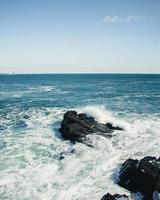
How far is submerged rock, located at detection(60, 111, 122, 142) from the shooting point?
794 inches

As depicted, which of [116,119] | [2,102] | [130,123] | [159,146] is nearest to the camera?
[159,146]

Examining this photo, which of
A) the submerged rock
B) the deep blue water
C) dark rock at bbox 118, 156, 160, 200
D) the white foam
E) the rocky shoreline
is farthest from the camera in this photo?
the deep blue water

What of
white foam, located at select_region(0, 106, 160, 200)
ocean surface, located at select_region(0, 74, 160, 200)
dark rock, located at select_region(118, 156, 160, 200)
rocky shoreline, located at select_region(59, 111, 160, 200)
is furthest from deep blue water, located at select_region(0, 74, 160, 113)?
dark rock, located at select_region(118, 156, 160, 200)

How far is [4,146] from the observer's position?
18.8 meters

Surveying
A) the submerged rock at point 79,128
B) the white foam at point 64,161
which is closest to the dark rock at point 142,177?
the white foam at point 64,161

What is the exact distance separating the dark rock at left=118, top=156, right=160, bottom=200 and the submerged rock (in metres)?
6.83

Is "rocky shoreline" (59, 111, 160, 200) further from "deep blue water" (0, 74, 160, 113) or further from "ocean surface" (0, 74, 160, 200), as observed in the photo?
"deep blue water" (0, 74, 160, 113)

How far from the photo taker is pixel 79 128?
21.0 meters

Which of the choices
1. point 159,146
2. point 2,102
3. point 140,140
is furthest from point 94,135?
point 2,102

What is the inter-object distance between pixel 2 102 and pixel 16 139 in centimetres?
2063

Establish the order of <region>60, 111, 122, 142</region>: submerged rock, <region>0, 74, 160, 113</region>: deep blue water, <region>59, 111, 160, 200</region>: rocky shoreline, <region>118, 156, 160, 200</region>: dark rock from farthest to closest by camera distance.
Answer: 1. <region>0, 74, 160, 113</region>: deep blue water
2. <region>60, 111, 122, 142</region>: submerged rock
3. <region>118, 156, 160, 200</region>: dark rock
4. <region>59, 111, 160, 200</region>: rocky shoreline

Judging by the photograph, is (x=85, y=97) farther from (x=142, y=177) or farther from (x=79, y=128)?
(x=142, y=177)

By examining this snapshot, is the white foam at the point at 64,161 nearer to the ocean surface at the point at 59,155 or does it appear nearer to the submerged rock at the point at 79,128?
the ocean surface at the point at 59,155

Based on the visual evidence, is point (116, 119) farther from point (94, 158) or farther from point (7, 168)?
point (7, 168)
